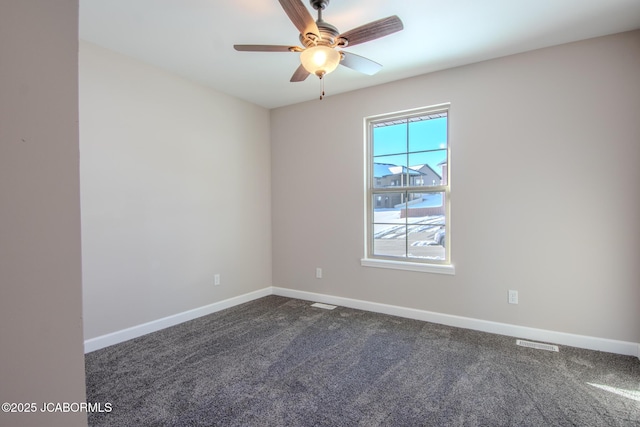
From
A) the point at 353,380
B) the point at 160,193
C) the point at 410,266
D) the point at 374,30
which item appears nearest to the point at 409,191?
the point at 410,266

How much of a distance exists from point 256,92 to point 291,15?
2120 mm

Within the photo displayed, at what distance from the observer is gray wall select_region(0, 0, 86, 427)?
54 cm

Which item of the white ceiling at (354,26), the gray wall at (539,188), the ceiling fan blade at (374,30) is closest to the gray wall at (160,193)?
the white ceiling at (354,26)

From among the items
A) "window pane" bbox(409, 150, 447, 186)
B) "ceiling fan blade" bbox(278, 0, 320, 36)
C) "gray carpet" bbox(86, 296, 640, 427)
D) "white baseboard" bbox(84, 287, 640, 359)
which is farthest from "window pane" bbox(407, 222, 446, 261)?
"ceiling fan blade" bbox(278, 0, 320, 36)

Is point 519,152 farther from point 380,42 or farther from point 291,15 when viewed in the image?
point 291,15

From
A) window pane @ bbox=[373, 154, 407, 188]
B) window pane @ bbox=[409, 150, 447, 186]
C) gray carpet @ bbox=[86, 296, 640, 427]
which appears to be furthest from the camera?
window pane @ bbox=[373, 154, 407, 188]

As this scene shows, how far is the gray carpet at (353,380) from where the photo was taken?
71.5 inches

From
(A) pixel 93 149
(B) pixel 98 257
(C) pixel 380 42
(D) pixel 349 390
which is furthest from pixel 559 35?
(B) pixel 98 257

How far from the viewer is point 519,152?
9.37 feet

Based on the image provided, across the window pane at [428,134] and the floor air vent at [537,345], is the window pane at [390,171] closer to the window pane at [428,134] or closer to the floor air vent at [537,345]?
the window pane at [428,134]

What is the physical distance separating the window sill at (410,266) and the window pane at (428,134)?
4.03 feet

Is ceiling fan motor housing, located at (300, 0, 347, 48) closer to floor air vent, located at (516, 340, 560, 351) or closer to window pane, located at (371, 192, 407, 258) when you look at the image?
window pane, located at (371, 192, 407, 258)

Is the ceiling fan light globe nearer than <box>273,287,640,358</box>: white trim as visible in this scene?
Yes

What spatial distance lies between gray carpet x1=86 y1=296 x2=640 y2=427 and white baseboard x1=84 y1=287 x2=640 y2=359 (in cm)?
9
